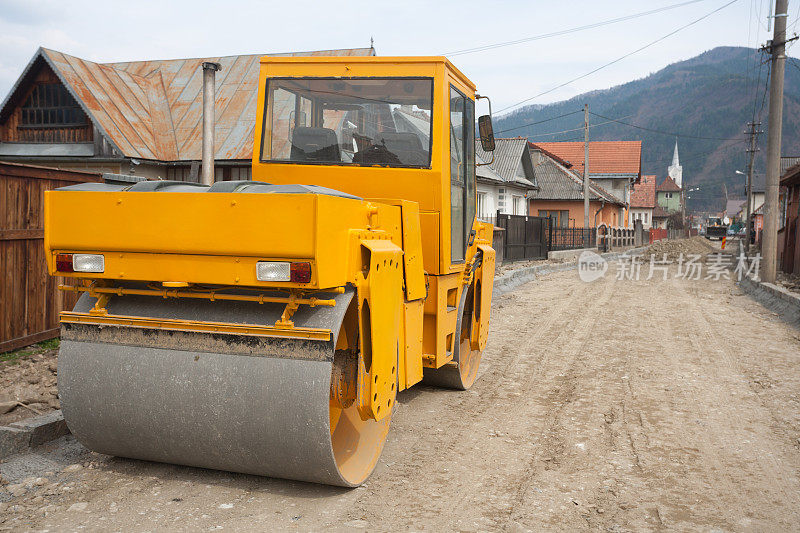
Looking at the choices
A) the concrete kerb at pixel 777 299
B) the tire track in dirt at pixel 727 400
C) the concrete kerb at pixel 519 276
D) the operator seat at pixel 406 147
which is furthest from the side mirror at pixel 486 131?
the concrete kerb at pixel 519 276

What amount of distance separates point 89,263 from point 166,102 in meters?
17.2

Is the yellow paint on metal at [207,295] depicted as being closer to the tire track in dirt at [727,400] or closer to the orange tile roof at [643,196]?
the tire track in dirt at [727,400]

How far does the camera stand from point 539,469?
4.75 meters

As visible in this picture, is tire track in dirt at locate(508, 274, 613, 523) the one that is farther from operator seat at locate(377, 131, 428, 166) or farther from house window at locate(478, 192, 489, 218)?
house window at locate(478, 192, 489, 218)

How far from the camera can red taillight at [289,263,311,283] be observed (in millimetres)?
3543

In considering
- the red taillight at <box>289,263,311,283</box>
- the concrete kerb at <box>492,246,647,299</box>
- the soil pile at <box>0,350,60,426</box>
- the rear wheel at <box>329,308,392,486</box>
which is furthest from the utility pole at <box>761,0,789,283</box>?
the red taillight at <box>289,263,311,283</box>

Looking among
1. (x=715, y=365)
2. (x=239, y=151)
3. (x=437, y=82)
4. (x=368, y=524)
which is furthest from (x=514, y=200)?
(x=368, y=524)

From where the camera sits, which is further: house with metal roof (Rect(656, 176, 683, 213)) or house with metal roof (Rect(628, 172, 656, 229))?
house with metal roof (Rect(656, 176, 683, 213))

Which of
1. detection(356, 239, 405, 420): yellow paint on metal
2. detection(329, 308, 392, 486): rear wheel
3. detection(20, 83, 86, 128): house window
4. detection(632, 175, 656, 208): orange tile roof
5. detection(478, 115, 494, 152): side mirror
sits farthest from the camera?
detection(632, 175, 656, 208): orange tile roof

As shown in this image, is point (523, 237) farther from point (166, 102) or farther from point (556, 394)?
point (556, 394)

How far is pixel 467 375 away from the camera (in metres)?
7.17

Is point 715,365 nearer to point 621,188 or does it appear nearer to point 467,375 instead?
point 467,375

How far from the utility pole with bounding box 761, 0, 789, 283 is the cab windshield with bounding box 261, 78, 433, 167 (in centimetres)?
1581

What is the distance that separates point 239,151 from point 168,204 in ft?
46.7
